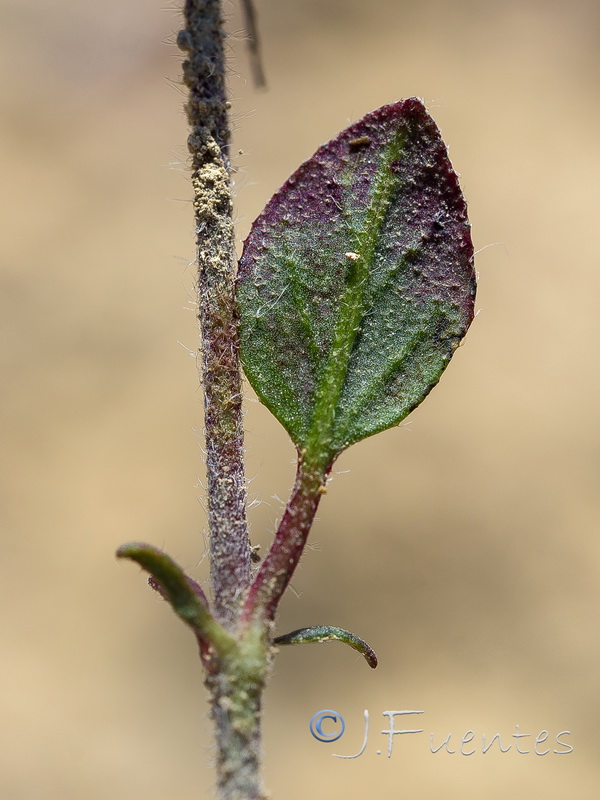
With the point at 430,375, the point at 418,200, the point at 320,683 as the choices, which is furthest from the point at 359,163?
the point at 320,683

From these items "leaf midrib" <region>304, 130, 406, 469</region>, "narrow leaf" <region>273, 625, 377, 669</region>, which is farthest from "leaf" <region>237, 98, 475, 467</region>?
"narrow leaf" <region>273, 625, 377, 669</region>

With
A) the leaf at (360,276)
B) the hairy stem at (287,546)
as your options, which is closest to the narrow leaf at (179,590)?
the hairy stem at (287,546)

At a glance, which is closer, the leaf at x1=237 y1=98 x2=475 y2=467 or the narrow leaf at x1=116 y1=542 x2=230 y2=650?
the narrow leaf at x1=116 y1=542 x2=230 y2=650

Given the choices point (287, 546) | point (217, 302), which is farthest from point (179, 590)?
point (217, 302)

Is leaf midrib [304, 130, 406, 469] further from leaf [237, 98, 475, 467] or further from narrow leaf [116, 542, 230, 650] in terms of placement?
narrow leaf [116, 542, 230, 650]

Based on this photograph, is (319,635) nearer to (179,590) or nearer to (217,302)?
(179,590)

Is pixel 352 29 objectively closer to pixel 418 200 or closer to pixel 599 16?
pixel 599 16

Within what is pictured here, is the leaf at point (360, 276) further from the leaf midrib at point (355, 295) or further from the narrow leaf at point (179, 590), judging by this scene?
the narrow leaf at point (179, 590)
